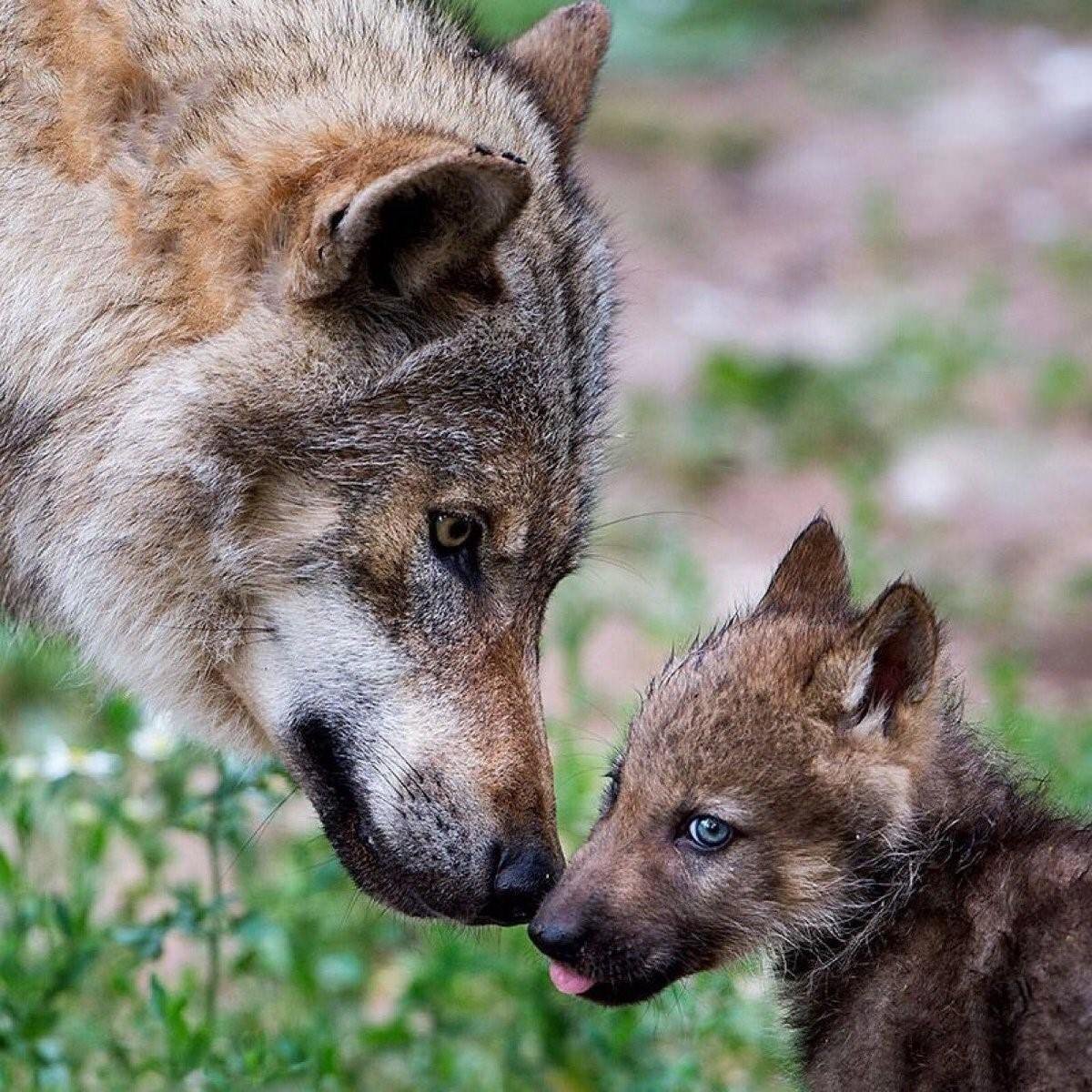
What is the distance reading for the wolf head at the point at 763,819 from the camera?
4.15m

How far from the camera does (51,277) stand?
4371 millimetres

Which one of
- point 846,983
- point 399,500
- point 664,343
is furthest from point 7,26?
point 664,343

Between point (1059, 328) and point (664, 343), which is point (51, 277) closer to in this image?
point (664, 343)

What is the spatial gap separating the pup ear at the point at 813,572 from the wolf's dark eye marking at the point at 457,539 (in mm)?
677

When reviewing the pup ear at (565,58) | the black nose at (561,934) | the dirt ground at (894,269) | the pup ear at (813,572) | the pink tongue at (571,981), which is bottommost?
the dirt ground at (894,269)

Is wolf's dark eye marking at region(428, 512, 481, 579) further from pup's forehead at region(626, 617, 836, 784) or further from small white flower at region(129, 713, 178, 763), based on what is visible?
small white flower at region(129, 713, 178, 763)

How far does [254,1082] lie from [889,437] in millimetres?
5885

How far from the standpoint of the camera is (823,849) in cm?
420

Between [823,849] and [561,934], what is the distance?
58 cm

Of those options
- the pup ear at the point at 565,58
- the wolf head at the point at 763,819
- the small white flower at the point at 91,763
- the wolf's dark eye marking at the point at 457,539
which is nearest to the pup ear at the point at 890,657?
the wolf head at the point at 763,819

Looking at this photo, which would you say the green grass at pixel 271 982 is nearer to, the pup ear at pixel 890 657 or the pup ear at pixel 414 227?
the pup ear at pixel 890 657

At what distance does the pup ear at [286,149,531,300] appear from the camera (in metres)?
3.96

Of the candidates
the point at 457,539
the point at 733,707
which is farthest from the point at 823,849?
the point at 457,539

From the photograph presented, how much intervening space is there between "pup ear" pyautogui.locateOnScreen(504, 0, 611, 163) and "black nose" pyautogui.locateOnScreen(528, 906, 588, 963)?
195 centimetres
